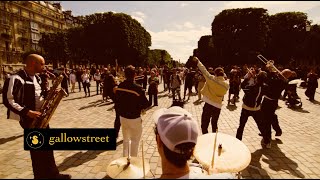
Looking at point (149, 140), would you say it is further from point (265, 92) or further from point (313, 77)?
point (313, 77)

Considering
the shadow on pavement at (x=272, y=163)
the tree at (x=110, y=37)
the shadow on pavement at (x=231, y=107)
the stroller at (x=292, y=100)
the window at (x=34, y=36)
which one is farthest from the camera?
the window at (x=34, y=36)

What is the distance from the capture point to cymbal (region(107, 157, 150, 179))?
2.58m

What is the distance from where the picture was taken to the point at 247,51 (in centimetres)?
4819

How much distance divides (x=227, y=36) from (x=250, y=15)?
5748 millimetres

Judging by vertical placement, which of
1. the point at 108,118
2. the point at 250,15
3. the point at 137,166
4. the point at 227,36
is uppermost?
Answer: the point at 250,15

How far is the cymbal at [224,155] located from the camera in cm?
299

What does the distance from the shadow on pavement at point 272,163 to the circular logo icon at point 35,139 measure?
13.6 ft

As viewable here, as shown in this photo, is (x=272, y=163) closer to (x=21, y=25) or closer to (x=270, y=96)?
(x=270, y=96)

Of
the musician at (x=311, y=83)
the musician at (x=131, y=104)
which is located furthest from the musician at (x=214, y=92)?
the musician at (x=311, y=83)

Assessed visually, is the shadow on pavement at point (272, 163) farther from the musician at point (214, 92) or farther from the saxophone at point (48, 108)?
the saxophone at point (48, 108)

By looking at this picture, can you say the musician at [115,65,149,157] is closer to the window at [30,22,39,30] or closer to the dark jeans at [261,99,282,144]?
the dark jeans at [261,99,282,144]

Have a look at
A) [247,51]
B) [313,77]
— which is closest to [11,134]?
[313,77]

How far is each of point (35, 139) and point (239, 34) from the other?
50.5m

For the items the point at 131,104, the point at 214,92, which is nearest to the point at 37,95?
the point at 131,104
